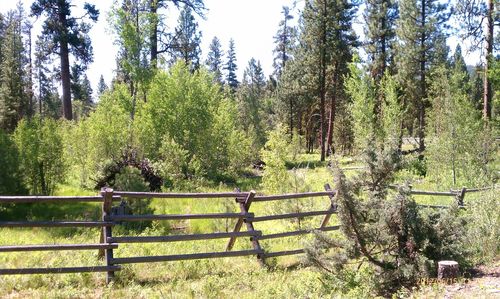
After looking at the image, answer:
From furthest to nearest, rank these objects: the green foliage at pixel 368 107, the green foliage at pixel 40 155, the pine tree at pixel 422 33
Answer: the pine tree at pixel 422 33, the green foliage at pixel 368 107, the green foliage at pixel 40 155

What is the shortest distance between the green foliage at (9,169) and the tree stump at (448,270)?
39.3 feet

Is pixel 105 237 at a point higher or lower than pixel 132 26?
lower

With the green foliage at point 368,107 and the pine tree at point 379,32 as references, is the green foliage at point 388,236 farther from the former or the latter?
the pine tree at point 379,32

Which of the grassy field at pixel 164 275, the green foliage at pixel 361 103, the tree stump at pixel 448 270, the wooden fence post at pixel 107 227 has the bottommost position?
the grassy field at pixel 164 275

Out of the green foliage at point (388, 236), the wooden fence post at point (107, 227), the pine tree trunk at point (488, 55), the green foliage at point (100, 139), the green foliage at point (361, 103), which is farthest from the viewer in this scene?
the green foliage at point (361, 103)

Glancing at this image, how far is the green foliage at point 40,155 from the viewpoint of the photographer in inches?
552

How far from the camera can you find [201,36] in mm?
38344

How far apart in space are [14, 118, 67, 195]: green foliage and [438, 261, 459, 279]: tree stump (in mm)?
12429

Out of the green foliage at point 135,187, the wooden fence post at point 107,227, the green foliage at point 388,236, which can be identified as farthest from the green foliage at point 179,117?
the green foliage at point 388,236

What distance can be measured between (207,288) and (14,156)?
975 centimetres

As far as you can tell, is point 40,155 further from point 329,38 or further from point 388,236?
point 329,38

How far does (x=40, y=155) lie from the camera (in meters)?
14.3

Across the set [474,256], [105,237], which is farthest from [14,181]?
[474,256]

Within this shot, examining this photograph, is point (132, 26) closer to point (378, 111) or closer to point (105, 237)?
point (105, 237)
